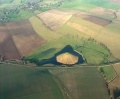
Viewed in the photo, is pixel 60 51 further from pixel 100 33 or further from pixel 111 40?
pixel 100 33

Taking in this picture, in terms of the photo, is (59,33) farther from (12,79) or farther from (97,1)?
(97,1)


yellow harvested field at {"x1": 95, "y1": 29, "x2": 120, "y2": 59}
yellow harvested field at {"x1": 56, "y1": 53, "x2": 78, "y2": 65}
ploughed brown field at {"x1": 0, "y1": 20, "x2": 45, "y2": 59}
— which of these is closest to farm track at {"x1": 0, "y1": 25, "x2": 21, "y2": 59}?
ploughed brown field at {"x1": 0, "y1": 20, "x2": 45, "y2": 59}

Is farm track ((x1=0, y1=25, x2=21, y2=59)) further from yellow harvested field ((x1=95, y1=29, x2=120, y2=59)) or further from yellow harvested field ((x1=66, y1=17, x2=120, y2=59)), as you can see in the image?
yellow harvested field ((x1=95, y1=29, x2=120, y2=59))

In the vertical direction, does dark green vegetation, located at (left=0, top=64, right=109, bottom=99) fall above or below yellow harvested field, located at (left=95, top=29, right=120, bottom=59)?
above

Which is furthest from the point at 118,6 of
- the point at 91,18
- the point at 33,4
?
the point at 33,4

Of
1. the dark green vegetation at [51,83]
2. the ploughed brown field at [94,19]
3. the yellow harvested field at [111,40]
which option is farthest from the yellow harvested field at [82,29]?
the dark green vegetation at [51,83]

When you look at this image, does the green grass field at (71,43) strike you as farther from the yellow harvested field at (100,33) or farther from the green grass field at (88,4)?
the green grass field at (88,4)
